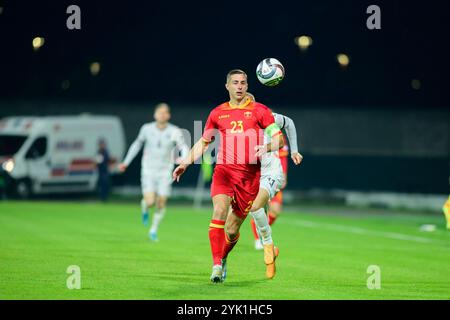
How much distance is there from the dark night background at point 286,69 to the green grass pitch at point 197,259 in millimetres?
14119

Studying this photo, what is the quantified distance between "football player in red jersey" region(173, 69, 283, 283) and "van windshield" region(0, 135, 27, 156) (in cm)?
2840

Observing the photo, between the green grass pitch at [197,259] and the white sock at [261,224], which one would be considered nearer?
the green grass pitch at [197,259]

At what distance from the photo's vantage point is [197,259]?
17562 mm

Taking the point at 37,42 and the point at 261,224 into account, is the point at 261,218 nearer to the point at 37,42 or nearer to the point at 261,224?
the point at 261,224

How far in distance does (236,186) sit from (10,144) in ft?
95.3

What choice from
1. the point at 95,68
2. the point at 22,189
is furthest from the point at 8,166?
the point at 95,68

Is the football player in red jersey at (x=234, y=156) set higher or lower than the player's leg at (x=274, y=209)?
higher

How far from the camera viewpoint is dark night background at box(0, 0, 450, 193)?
43875 mm

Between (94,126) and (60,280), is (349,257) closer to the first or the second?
(60,280)

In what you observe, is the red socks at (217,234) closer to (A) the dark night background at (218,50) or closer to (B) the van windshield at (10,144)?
(A) the dark night background at (218,50)

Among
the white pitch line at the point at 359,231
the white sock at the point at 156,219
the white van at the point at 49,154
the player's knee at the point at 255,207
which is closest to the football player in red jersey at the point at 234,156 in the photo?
the player's knee at the point at 255,207

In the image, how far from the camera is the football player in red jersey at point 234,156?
13891 mm

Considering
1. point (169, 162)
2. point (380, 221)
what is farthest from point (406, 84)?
point (169, 162)

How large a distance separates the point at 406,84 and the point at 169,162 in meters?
29.7
